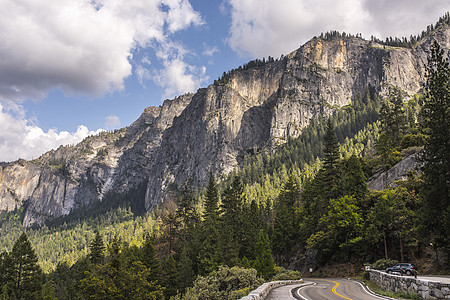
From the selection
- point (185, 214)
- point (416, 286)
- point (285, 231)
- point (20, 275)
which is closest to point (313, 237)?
→ point (285, 231)

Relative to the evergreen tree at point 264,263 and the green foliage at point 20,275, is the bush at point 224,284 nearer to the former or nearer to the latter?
the evergreen tree at point 264,263

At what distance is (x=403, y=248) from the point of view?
107 ft

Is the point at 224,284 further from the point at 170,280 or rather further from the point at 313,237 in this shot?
the point at 313,237

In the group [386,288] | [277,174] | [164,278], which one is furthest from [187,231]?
[277,174]

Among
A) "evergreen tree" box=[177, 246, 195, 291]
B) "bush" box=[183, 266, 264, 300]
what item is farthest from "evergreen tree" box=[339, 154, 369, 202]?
"evergreen tree" box=[177, 246, 195, 291]

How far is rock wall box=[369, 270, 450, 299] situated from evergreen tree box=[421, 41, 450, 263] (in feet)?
21.7

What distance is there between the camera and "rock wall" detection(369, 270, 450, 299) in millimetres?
11490

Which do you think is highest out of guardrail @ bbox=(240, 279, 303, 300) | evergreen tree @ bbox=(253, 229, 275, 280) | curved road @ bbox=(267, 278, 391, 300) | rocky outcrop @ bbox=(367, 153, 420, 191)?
rocky outcrop @ bbox=(367, 153, 420, 191)

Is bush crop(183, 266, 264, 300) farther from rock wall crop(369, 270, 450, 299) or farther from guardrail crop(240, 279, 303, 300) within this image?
rock wall crop(369, 270, 450, 299)

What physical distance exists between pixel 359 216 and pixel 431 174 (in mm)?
16709

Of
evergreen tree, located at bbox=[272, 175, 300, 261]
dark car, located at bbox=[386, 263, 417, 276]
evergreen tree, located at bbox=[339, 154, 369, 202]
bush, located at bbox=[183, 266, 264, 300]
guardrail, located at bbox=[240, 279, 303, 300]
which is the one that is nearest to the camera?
guardrail, located at bbox=[240, 279, 303, 300]

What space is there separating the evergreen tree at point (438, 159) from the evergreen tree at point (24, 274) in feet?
171

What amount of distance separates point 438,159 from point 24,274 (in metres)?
55.1

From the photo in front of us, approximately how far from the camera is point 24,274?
143 feet
